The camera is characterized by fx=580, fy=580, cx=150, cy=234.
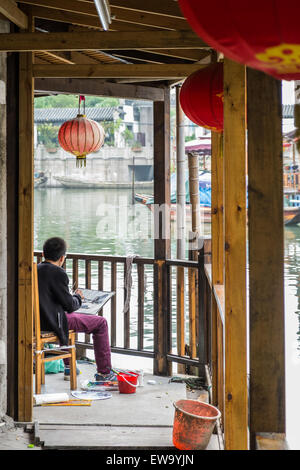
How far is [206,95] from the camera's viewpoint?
2725mm

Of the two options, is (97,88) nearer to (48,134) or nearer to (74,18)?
(74,18)

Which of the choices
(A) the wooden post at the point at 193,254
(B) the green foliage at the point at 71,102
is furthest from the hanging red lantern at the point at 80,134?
(B) the green foliage at the point at 71,102

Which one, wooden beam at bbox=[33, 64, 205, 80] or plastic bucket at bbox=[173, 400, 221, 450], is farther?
wooden beam at bbox=[33, 64, 205, 80]

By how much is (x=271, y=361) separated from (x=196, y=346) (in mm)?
3338

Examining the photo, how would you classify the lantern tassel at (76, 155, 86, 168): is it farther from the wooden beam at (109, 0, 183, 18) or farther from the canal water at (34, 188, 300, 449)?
the wooden beam at (109, 0, 183, 18)

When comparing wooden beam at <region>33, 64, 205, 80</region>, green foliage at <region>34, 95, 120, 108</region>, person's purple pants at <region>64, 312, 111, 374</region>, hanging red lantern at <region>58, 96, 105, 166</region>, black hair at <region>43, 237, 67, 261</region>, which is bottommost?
person's purple pants at <region>64, 312, 111, 374</region>

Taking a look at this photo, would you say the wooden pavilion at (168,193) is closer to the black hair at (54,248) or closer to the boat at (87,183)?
the black hair at (54,248)

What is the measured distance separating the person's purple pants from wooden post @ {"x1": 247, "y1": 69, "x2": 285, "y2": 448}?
→ 2.82 meters

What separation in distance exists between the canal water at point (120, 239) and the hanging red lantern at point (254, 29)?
2.90 meters

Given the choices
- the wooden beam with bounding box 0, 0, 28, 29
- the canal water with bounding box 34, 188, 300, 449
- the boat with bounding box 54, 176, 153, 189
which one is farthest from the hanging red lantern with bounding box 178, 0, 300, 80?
the boat with bounding box 54, 176, 153, 189

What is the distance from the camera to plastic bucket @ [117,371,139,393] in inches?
163

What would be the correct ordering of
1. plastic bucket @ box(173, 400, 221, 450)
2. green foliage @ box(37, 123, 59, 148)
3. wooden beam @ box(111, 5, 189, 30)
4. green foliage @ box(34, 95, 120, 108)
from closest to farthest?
plastic bucket @ box(173, 400, 221, 450) < wooden beam @ box(111, 5, 189, 30) < green foliage @ box(34, 95, 120, 108) < green foliage @ box(37, 123, 59, 148)

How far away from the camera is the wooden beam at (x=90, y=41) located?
3.06 meters
